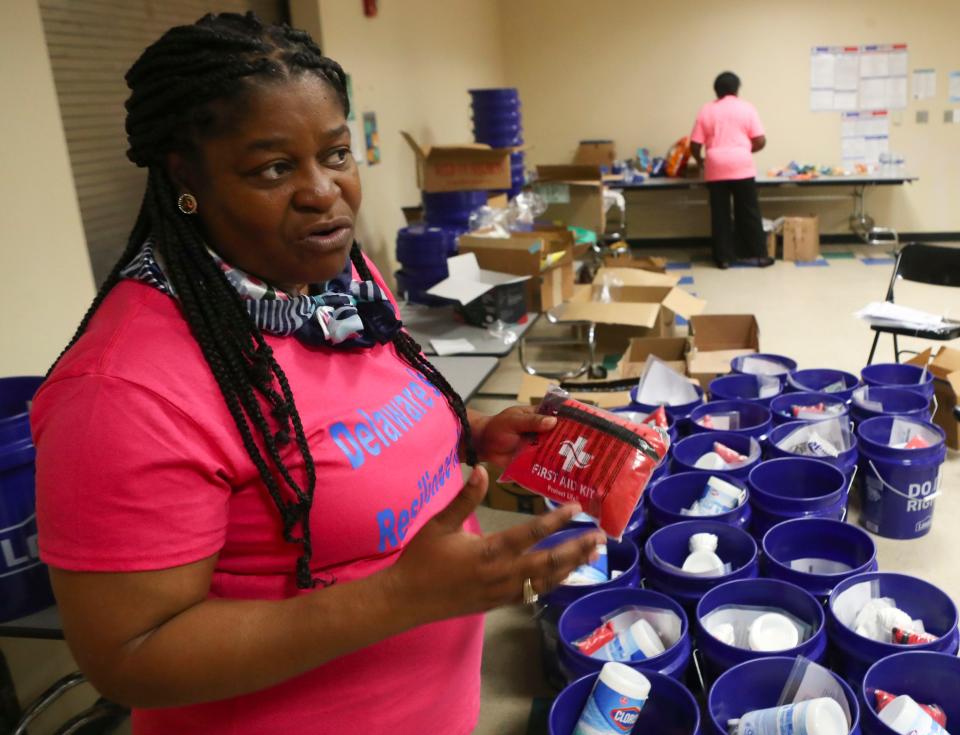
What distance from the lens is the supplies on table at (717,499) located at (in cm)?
208

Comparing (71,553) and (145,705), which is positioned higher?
(71,553)

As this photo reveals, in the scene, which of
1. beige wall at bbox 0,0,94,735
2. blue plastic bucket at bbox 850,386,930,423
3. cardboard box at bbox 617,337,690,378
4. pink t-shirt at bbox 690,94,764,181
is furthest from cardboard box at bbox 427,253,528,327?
pink t-shirt at bbox 690,94,764,181

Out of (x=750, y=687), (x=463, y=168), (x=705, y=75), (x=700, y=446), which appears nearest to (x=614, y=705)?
(x=750, y=687)

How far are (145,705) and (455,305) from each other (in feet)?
9.25

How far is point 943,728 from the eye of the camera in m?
1.41

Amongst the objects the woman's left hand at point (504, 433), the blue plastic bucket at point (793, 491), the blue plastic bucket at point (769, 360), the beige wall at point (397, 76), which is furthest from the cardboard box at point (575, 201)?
the woman's left hand at point (504, 433)

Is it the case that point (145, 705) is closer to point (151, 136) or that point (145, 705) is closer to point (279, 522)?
point (279, 522)

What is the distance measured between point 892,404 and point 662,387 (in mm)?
842

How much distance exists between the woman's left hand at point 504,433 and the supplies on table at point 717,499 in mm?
1039

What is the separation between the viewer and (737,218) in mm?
6992

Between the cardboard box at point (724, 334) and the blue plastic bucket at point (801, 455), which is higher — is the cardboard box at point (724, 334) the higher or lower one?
the higher one

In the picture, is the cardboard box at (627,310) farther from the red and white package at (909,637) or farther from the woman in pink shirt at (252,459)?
the woman in pink shirt at (252,459)

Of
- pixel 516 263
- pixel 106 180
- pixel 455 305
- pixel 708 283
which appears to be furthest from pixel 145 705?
pixel 708 283

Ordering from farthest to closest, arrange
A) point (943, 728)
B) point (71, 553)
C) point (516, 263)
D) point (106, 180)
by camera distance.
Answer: point (516, 263), point (106, 180), point (943, 728), point (71, 553)
